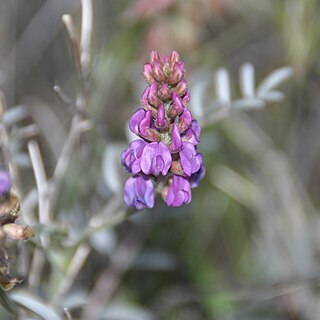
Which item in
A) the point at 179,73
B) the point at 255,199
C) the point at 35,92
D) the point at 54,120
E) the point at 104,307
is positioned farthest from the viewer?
the point at 35,92

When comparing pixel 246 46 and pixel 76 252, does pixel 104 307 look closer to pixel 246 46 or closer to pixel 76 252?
pixel 76 252

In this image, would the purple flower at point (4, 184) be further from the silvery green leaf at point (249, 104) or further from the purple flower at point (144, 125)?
the silvery green leaf at point (249, 104)

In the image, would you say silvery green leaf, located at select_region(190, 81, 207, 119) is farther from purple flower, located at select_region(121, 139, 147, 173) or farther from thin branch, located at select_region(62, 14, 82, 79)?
purple flower, located at select_region(121, 139, 147, 173)

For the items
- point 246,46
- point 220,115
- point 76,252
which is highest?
point 246,46

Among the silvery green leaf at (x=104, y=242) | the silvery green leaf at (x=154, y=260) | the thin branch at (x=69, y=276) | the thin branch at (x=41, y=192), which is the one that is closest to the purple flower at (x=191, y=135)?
the thin branch at (x=41, y=192)

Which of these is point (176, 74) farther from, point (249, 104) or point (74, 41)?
point (249, 104)

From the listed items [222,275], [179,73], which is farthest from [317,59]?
[179,73]
